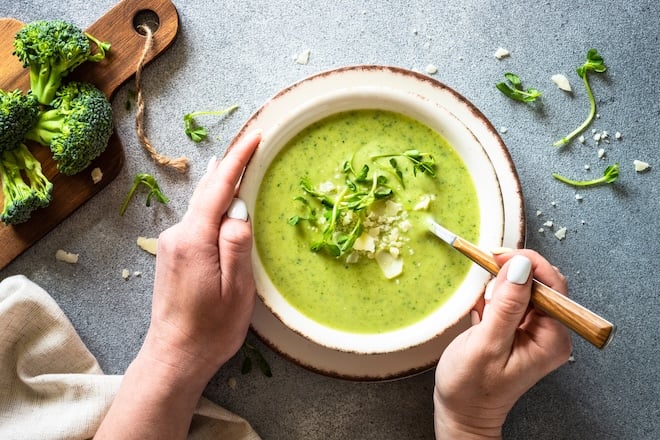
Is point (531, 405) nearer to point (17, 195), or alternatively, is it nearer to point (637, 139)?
point (637, 139)

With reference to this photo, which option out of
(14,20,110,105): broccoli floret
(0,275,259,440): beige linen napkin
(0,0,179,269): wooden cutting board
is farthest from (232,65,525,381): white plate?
(14,20,110,105): broccoli floret

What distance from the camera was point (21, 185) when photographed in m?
2.28

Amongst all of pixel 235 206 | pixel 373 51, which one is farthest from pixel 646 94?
pixel 235 206

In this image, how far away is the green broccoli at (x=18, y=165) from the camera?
221cm

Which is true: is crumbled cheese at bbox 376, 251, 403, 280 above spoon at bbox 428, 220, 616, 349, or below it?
below

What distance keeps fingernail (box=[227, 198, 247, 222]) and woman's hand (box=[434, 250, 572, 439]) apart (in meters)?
0.76

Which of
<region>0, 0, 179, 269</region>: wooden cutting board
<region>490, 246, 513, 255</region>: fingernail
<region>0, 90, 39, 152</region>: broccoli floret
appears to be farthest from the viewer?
<region>0, 0, 179, 269</region>: wooden cutting board

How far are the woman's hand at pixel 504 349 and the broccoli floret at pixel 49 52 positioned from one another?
157cm

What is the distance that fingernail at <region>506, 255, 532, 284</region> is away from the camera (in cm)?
182

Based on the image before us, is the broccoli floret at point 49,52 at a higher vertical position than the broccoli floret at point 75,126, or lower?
higher

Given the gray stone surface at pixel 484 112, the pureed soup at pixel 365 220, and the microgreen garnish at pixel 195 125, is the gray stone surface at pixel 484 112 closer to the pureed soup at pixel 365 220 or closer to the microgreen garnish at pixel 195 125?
the microgreen garnish at pixel 195 125

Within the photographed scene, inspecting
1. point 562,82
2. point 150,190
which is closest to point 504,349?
point 562,82

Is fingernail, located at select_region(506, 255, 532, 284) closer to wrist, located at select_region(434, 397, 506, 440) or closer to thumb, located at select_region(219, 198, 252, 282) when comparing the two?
wrist, located at select_region(434, 397, 506, 440)

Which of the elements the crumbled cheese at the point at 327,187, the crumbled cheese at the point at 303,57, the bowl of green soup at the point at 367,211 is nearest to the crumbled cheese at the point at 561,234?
the bowl of green soup at the point at 367,211
